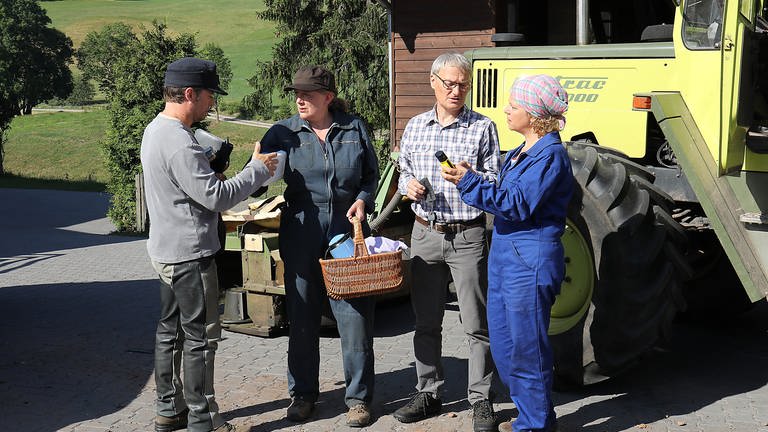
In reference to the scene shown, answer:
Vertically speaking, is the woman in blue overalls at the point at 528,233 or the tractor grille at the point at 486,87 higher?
the tractor grille at the point at 486,87

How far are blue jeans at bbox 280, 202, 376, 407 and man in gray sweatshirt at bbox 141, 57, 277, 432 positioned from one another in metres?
0.44

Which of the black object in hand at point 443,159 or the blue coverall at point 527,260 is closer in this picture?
the blue coverall at point 527,260

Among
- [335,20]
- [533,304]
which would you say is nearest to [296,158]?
[533,304]

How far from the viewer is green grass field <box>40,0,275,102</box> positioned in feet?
234

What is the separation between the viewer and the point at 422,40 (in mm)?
14578

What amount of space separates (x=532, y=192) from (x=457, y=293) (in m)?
0.91

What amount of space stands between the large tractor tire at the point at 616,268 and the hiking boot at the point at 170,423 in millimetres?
2122

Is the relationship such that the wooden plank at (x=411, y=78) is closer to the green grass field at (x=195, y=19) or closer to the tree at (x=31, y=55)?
the green grass field at (x=195, y=19)

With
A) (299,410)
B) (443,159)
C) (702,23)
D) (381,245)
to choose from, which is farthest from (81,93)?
(443,159)

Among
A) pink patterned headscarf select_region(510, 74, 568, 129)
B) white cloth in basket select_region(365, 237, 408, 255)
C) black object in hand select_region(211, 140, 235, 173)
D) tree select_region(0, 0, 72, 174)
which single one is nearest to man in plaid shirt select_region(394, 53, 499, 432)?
white cloth in basket select_region(365, 237, 408, 255)

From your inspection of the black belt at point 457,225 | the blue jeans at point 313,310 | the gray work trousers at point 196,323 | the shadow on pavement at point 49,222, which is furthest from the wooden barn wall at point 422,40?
the gray work trousers at point 196,323

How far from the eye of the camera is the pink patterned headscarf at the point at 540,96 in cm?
423

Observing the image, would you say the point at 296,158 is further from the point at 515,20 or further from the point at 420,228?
the point at 515,20

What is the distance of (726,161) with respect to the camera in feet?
15.7
